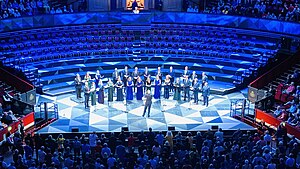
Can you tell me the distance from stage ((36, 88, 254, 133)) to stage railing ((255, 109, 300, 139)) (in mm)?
720

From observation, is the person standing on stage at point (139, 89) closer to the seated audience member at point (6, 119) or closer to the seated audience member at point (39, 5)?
the seated audience member at point (6, 119)

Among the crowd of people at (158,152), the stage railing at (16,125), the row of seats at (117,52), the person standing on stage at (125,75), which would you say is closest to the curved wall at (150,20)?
the row of seats at (117,52)

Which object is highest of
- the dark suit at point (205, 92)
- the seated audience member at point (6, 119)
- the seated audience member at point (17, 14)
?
the seated audience member at point (17, 14)

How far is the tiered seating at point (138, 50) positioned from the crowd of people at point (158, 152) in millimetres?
8180

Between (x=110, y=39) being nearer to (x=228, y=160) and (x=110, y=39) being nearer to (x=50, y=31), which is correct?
(x=50, y=31)

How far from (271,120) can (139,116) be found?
5.79 m

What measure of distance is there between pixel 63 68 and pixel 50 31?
11.5 feet

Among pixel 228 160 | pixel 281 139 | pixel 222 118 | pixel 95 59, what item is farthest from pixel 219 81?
pixel 228 160

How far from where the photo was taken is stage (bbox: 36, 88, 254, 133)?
22812mm

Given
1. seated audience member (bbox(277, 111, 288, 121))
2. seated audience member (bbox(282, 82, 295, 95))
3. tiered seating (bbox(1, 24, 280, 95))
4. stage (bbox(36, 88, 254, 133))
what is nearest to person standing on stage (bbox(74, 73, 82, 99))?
stage (bbox(36, 88, 254, 133))

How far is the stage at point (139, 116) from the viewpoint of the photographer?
22812mm

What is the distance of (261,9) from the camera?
31359 millimetres

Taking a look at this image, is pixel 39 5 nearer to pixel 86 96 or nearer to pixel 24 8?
pixel 24 8

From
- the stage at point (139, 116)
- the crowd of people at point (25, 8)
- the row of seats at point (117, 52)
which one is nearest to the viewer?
the stage at point (139, 116)
